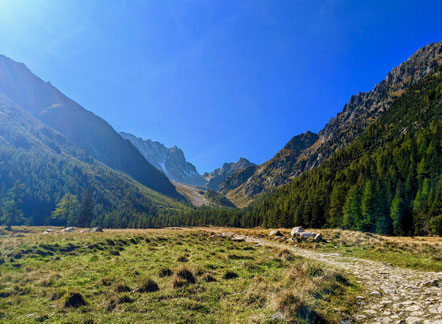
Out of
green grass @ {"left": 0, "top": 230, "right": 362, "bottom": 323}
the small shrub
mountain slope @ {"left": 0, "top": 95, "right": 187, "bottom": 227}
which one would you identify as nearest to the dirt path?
green grass @ {"left": 0, "top": 230, "right": 362, "bottom": 323}

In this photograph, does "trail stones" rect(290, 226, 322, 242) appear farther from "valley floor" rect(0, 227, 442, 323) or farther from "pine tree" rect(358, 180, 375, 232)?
"pine tree" rect(358, 180, 375, 232)

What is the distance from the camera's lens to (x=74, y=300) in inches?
373

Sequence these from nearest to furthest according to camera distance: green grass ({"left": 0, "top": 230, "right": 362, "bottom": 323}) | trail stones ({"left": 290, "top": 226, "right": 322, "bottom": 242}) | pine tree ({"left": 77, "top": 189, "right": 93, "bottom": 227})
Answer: green grass ({"left": 0, "top": 230, "right": 362, "bottom": 323}), trail stones ({"left": 290, "top": 226, "right": 322, "bottom": 242}), pine tree ({"left": 77, "top": 189, "right": 93, "bottom": 227})

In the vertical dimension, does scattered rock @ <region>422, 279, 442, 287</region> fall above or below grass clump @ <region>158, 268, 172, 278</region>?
above

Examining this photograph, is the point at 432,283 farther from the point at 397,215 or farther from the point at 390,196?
the point at 390,196

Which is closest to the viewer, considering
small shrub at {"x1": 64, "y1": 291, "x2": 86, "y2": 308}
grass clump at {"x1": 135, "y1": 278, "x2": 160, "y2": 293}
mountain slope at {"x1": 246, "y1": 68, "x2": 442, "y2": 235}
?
small shrub at {"x1": 64, "y1": 291, "x2": 86, "y2": 308}

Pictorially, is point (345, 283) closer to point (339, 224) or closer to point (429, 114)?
point (339, 224)

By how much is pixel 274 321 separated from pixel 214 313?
273 centimetres

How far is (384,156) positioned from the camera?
89875 mm

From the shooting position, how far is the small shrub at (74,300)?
9266 millimetres

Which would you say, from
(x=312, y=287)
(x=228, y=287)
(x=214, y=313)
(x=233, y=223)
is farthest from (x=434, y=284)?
(x=233, y=223)

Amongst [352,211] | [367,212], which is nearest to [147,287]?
[367,212]

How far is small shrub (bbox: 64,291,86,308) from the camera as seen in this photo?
365 inches

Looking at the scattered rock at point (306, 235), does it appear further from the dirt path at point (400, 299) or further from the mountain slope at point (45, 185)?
the mountain slope at point (45, 185)
